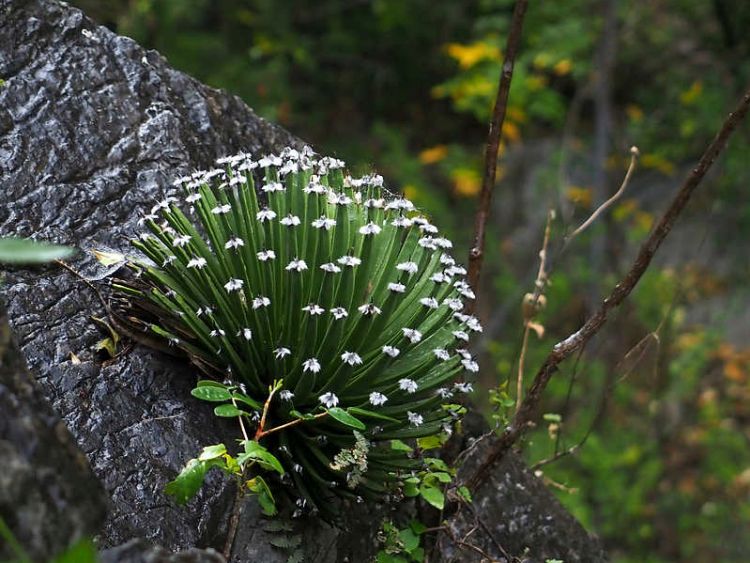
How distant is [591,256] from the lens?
8359 mm

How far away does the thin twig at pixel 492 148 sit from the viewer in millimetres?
3518

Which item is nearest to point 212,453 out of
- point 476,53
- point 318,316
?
point 318,316

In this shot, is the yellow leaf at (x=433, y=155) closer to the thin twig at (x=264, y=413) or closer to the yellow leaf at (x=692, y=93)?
the yellow leaf at (x=692, y=93)

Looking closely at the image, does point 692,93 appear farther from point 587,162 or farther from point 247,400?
point 247,400

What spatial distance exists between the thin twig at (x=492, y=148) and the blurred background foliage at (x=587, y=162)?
3.82 meters

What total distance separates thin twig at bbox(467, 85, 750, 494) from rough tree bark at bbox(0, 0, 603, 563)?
348mm

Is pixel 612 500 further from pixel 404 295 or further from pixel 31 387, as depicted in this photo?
pixel 31 387

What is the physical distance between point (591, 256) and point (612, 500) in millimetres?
2066

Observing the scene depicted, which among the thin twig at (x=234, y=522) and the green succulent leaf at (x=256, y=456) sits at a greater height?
the green succulent leaf at (x=256, y=456)

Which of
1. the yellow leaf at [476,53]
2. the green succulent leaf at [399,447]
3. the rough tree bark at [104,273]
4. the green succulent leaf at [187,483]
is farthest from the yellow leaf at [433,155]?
the green succulent leaf at [187,483]

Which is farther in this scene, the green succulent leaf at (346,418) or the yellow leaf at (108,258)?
the yellow leaf at (108,258)

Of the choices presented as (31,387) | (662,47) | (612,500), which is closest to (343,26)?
(662,47)

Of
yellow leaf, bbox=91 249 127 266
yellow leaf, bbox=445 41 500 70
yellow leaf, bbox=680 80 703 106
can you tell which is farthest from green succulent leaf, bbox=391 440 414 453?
yellow leaf, bbox=680 80 703 106

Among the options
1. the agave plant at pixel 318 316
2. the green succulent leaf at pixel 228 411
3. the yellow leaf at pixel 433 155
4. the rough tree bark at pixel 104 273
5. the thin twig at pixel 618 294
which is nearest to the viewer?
the green succulent leaf at pixel 228 411
